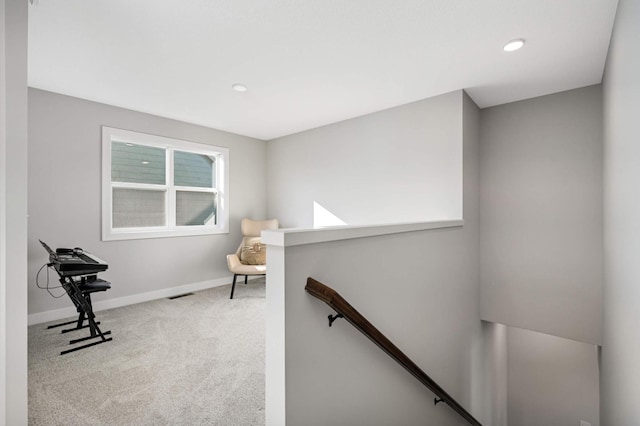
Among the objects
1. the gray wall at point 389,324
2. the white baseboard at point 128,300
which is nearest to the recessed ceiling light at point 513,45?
the gray wall at point 389,324

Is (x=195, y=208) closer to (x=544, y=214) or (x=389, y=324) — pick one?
(x=389, y=324)

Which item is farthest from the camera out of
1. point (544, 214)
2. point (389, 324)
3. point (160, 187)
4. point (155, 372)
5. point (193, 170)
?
point (193, 170)

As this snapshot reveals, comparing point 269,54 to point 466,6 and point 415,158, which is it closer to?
point 466,6

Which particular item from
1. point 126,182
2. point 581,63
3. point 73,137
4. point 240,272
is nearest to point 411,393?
point 240,272

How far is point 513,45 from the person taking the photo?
7.45 ft

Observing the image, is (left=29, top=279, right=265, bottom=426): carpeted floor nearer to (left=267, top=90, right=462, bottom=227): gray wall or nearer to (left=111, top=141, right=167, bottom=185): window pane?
(left=111, top=141, right=167, bottom=185): window pane

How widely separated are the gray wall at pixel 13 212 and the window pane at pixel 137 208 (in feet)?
8.31

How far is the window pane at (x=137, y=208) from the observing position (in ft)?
12.4

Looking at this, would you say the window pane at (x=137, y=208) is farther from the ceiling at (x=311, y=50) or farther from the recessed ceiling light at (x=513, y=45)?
the recessed ceiling light at (x=513, y=45)

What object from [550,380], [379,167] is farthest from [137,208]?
[550,380]

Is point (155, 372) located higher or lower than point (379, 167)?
lower

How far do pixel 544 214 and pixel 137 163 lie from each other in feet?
16.3

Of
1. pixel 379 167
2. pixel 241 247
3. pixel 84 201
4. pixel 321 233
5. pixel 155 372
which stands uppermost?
pixel 379 167

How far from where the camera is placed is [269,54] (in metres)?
2.41
